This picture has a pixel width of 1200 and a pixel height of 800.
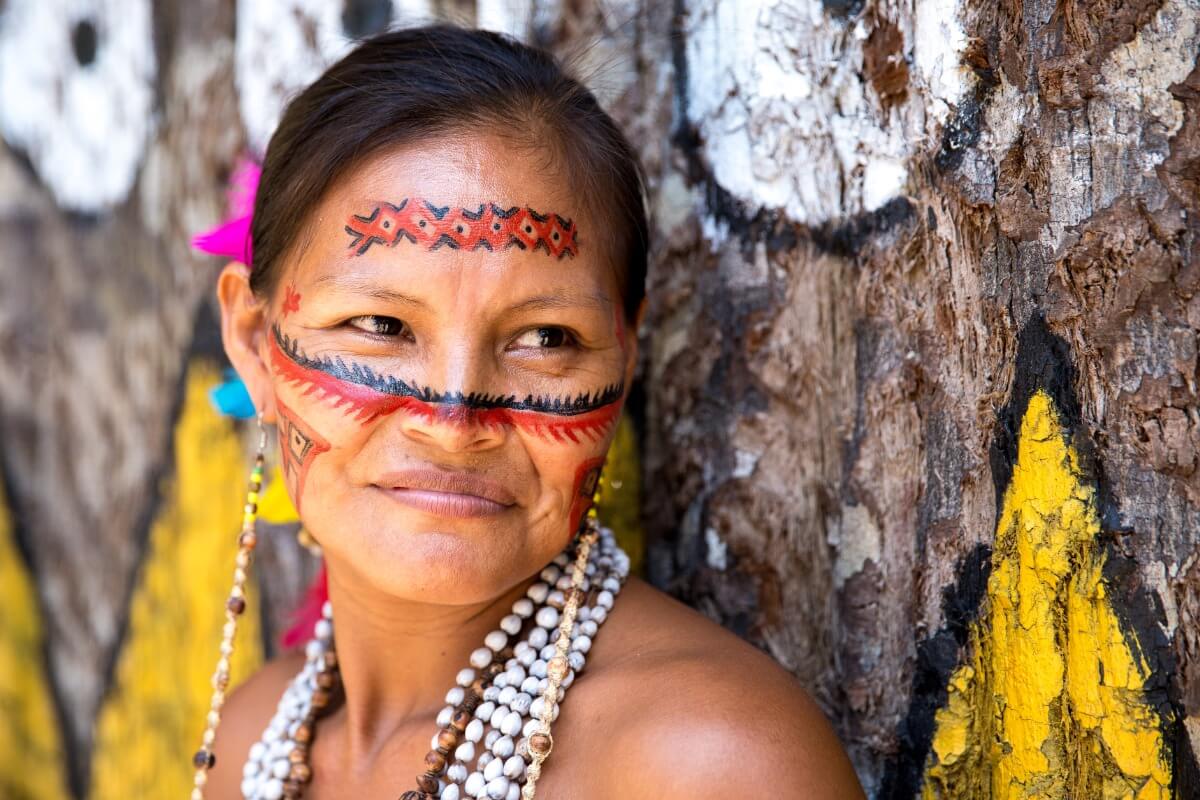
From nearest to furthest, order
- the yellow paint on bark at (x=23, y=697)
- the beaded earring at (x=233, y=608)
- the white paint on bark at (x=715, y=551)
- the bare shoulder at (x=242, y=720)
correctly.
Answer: the beaded earring at (x=233, y=608), the white paint on bark at (x=715, y=551), the bare shoulder at (x=242, y=720), the yellow paint on bark at (x=23, y=697)

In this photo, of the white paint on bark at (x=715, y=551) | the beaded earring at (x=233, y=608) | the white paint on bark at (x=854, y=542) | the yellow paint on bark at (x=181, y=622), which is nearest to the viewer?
the white paint on bark at (x=854, y=542)

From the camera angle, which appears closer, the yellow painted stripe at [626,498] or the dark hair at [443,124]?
the dark hair at [443,124]

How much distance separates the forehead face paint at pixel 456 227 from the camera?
1706mm

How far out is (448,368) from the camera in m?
1.69

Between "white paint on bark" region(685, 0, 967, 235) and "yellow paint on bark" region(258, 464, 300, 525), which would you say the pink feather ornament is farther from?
"white paint on bark" region(685, 0, 967, 235)

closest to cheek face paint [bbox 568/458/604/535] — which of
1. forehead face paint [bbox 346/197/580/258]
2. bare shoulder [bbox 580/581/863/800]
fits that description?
bare shoulder [bbox 580/581/863/800]

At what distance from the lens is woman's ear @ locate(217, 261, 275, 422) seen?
6.48 feet

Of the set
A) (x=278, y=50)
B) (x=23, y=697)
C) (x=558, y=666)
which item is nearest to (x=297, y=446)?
(x=558, y=666)

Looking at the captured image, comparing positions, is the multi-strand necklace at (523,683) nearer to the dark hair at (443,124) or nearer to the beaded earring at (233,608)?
the beaded earring at (233,608)

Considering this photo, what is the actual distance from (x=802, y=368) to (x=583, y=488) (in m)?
0.48

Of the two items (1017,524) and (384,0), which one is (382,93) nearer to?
(384,0)

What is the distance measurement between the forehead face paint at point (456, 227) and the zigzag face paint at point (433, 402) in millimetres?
194

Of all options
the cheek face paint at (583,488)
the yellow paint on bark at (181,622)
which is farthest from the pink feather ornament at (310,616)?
the cheek face paint at (583,488)

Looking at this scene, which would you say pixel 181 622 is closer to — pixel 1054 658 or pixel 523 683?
pixel 523 683
